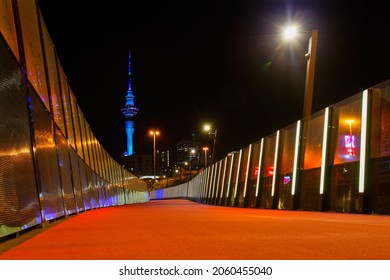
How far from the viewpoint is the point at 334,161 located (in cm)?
1398

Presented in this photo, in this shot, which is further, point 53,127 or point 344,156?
point 344,156

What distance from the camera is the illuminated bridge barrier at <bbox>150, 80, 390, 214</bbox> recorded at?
11.9 m

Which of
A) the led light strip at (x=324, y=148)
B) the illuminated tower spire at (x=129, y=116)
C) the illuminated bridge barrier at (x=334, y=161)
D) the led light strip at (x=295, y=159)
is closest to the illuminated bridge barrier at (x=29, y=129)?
the led light strip at (x=324, y=148)

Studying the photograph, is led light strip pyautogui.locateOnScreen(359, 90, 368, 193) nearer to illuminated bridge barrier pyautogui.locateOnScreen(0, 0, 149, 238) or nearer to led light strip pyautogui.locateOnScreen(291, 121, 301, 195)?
led light strip pyautogui.locateOnScreen(291, 121, 301, 195)

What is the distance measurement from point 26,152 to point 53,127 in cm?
352

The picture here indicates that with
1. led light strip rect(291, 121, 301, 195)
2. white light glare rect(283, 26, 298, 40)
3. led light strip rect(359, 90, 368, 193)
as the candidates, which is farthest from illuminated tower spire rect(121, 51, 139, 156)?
led light strip rect(359, 90, 368, 193)

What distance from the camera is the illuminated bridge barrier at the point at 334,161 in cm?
1190

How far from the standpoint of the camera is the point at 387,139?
11.6 metres

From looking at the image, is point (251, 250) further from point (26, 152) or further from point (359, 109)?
point (359, 109)

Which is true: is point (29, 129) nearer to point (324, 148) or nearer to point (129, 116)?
point (324, 148)

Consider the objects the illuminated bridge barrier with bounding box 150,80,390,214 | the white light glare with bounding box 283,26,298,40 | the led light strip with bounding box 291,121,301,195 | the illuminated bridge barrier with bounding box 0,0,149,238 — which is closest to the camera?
the illuminated bridge barrier with bounding box 0,0,149,238

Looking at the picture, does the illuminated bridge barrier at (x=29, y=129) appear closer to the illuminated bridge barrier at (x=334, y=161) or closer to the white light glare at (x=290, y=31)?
the illuminated bridge barrier at (x=334, y=161)

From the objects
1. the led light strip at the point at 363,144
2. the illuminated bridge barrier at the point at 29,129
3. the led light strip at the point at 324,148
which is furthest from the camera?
the led light strip at the point at 324,148
